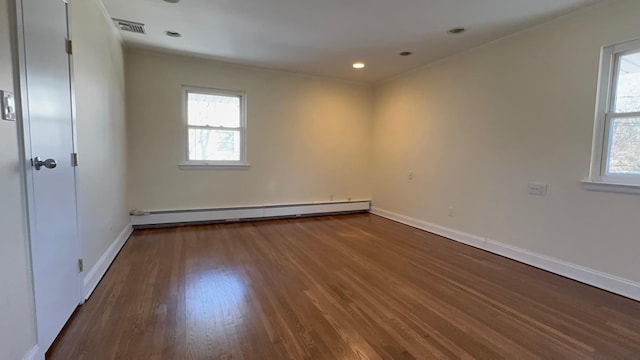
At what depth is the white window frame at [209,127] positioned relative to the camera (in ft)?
15.1

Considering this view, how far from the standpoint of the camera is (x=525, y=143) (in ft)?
10.9

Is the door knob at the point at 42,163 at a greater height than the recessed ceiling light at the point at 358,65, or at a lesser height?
lesser

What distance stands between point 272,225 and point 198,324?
2.77 metres

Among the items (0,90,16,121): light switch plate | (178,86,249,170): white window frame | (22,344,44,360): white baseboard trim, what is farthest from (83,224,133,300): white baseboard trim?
(0,90,16,121): light switch plate

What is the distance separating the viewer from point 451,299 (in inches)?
95.7

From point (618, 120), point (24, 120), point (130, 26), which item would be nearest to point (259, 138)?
point (130, 26)

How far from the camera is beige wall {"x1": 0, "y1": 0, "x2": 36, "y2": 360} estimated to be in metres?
Answer: 1.30

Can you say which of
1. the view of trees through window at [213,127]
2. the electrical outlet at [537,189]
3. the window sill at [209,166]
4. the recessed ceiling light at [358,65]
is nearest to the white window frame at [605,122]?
the electrical outlet at [537,189]

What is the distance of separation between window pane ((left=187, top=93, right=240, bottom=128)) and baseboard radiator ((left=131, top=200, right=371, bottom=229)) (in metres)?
1.37

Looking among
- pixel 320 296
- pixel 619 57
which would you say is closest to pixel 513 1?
pixel 619 57

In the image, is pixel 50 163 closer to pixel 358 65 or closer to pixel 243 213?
pixel 243 213

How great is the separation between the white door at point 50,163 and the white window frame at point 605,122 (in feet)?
13.5

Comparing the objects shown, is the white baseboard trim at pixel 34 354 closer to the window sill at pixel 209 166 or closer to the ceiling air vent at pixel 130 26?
the ceiling air vent at pixel 130 26

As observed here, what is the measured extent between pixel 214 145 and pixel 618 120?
4.78 metres
